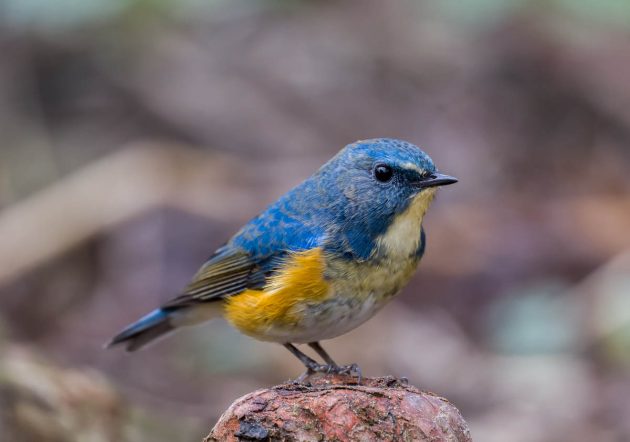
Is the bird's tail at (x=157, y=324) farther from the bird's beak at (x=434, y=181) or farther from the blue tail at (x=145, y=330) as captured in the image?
the bird's beak at (x=434, y=181)

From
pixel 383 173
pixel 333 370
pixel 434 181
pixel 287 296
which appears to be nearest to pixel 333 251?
pixel 287 296

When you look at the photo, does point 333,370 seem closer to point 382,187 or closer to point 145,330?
point 382,187

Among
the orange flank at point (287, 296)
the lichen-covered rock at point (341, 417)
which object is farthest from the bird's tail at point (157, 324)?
the lichen-covered rock at point (341, 417)

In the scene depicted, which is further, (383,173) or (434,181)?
(383,173)

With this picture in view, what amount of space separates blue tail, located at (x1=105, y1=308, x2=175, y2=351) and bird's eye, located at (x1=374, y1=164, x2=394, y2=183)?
1438 mm

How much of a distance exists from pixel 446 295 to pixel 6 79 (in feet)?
15.8

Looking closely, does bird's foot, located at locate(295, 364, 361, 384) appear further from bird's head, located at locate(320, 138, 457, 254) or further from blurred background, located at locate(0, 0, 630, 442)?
blurred background, located at locate(0, 0, 630, 442)

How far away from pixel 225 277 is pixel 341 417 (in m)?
1.98

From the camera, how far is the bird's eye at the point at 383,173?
4773 millimetres

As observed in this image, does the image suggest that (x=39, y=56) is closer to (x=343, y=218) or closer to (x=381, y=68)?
(x=381, y=68)

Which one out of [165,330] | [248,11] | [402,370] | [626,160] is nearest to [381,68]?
[248,11]

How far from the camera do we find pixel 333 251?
15.4 ft

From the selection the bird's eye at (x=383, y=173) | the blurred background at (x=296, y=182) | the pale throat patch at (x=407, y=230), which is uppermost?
the blurred background at (x=296, y=182)

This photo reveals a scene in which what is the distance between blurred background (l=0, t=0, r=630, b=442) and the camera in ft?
23.6
